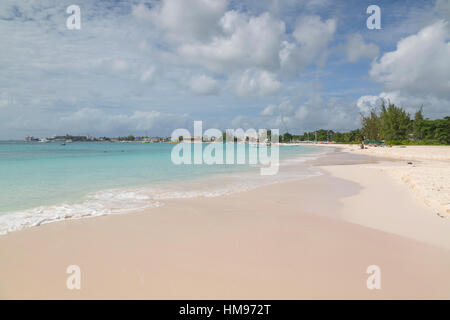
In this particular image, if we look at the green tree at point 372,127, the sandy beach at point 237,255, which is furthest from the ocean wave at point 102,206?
the green tree at point 372,127

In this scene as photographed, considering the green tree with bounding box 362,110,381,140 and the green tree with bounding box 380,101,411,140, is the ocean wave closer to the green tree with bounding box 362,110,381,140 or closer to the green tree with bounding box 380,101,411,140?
the green tree with bounding box 380,101,411,140

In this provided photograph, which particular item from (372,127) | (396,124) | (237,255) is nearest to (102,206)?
(237,255)

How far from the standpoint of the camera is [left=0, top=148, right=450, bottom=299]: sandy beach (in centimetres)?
312

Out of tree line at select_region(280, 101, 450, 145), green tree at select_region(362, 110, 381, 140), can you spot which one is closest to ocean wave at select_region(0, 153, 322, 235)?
tree line at select_region(280, 101, 450, 145)

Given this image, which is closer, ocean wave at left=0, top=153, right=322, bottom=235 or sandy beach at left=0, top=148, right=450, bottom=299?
sandy beach at left=0, top=148, right=450, bottom=299

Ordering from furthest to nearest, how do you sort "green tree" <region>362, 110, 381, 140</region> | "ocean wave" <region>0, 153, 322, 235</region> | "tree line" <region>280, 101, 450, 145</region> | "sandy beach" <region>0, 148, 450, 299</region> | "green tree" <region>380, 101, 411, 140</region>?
"green tree" <region>362, 110, 381, 140</region> → "green tree" <region>380, 101, 411, 140</region> → "tree line" <region>280, 101, 450, 145</region> → "ocean wave" <region>0, 153, 322, 235</region> → "sandy beach" <region>0, 148, 450, 299</region>

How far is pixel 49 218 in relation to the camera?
6.17 meters

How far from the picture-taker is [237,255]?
402cm

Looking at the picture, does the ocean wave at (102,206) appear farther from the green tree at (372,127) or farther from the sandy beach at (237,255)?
the green tree at (372,127)

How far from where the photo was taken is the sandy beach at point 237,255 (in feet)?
10.3

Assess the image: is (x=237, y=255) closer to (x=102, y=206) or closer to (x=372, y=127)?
(x=102, y=206)

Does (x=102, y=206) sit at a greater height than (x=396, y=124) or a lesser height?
lesser

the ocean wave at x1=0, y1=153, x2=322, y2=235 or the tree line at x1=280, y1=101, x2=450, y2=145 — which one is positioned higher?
the tree line at x1=280, y1=101, x2=450, y2=145
